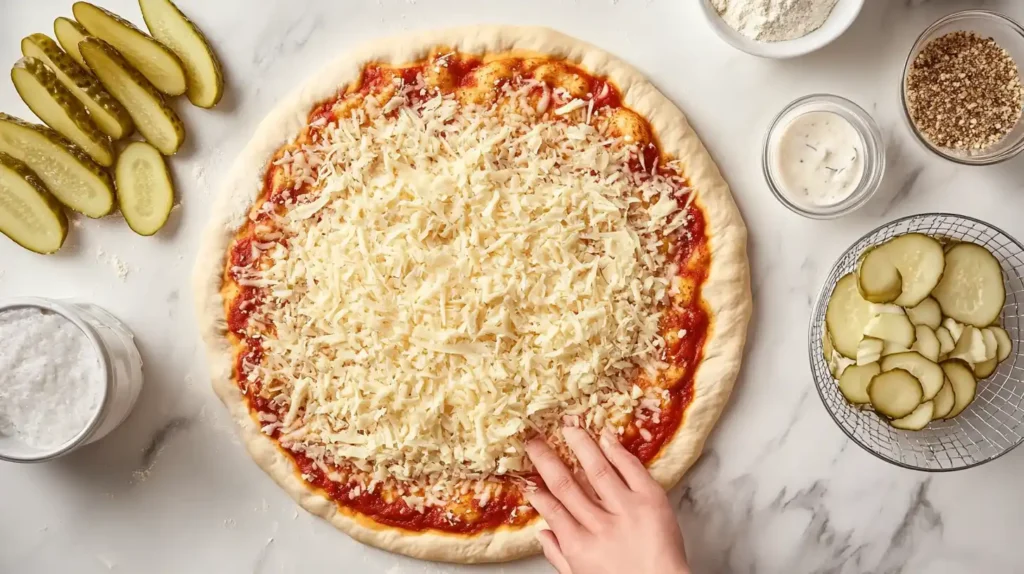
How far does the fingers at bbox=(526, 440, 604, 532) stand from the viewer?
2.47 m

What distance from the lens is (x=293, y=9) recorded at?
9.08 ft

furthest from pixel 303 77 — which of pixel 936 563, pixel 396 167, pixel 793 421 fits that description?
→ pixel 936 563

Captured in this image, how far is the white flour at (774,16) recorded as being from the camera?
8.25 feet

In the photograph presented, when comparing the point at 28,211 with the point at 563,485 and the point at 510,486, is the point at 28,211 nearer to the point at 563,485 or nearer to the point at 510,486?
the point at 510,486

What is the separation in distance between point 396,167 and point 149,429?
1462mm

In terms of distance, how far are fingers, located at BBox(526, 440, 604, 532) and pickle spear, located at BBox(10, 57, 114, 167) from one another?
1952 millimetres

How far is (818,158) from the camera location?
263cm

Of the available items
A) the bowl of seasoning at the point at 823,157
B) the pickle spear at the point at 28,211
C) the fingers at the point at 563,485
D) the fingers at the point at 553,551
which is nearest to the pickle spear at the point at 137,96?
the pickle spear at the point at 28,211

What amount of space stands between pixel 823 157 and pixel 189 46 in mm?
2413

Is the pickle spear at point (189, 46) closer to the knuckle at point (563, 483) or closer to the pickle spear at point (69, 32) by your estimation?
the pickle spear at point (69, 32)

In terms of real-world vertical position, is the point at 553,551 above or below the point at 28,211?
below

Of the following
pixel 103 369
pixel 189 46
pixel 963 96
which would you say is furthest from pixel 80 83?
pixel 963 96

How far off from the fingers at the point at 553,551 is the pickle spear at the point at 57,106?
7.05 feet

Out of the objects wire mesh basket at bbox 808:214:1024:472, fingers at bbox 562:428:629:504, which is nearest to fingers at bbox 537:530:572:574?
fingers at bbox 562:428:629:504
